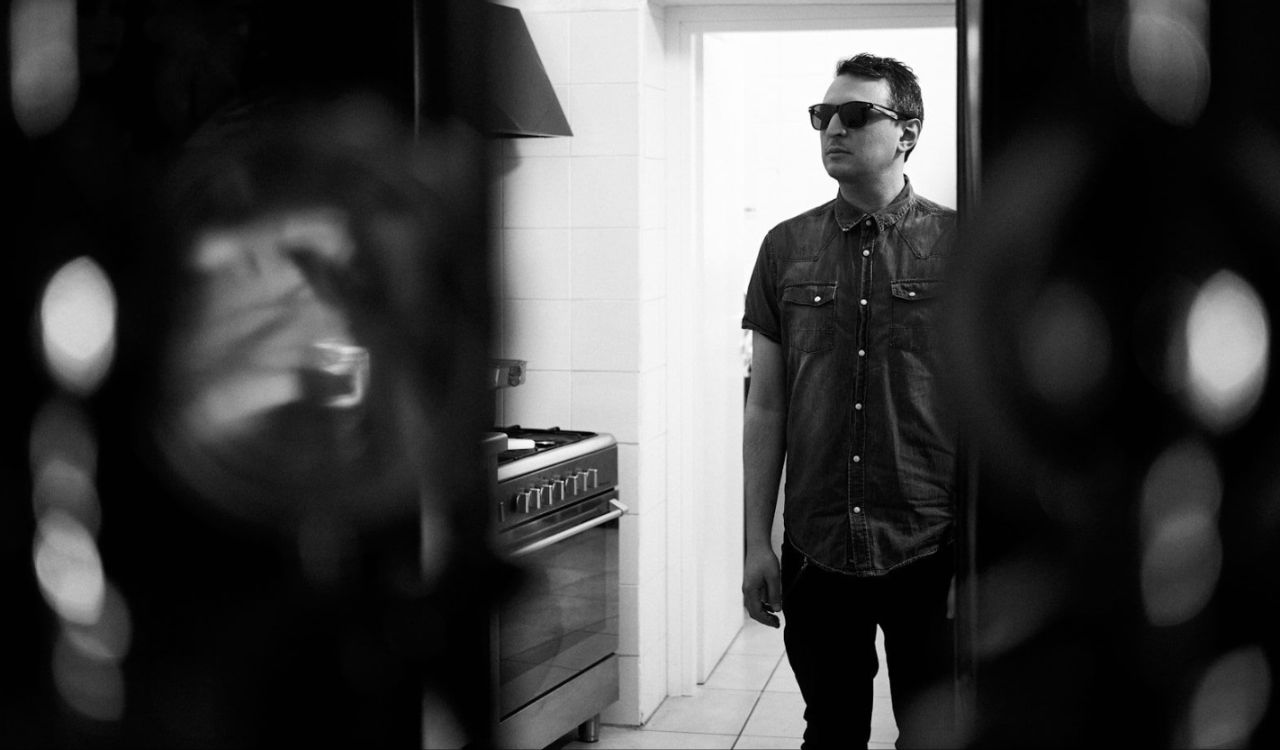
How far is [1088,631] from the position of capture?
20 cm

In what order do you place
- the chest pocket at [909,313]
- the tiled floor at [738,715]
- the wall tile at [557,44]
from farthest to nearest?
the tiled floor at [738,715] < the wall tile at [557,44] < the chest pocket at [909,313]

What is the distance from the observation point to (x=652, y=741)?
2766mm

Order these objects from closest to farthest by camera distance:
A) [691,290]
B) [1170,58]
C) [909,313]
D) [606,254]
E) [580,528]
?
[1170,58] < [909,313] < [580,528] < [606,254] < [691,290]

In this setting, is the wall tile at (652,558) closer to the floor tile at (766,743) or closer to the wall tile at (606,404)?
the wall tile at (606,404)

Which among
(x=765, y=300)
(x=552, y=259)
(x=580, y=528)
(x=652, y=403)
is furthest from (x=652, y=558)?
(x=765, y=300)

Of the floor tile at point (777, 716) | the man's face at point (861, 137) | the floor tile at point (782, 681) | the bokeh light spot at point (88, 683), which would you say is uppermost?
the man's face at point (861, 137)

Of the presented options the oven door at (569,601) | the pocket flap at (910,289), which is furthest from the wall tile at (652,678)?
the pocket flap at (910,289)

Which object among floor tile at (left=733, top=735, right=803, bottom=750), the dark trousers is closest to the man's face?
the dark trousers

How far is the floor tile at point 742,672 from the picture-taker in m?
3.12

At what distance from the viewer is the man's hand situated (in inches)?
72.1

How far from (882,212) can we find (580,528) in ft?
3.31

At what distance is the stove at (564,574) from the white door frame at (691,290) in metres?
0.30

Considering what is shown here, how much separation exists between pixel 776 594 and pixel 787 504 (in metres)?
0.14

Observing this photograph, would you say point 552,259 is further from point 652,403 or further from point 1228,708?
point 1228,708
